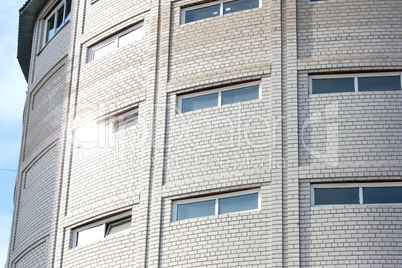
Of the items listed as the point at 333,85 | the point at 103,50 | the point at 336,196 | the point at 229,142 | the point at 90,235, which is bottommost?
the point at 90,235

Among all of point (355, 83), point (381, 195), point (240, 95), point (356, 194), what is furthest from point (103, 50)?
point (381, 195)

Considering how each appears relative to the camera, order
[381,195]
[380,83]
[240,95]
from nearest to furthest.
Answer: [381,195] < [380,83] < [240,95]

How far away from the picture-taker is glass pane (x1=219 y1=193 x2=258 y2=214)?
16000mm

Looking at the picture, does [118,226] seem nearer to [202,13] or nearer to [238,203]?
[238,203]

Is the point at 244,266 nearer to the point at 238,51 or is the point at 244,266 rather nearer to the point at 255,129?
the point at 255,129

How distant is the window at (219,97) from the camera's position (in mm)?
17266

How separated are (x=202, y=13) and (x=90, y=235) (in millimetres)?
6008

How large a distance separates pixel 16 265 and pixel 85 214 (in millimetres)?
4112

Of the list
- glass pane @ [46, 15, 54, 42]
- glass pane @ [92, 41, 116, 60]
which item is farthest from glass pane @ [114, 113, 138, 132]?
glass pane @ [46, 15, 54, 42]

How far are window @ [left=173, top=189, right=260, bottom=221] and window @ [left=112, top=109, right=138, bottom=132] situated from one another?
277cm

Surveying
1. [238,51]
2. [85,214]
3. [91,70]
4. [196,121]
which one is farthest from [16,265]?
[238,51]

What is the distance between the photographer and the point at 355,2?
17.5 metres

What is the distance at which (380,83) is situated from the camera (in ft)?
55.1

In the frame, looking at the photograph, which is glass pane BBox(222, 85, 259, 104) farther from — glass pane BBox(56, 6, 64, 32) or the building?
glass pane BBox(56, 6, 64, 32)
